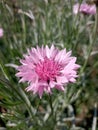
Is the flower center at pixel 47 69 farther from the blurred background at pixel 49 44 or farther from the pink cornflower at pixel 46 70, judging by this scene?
the blurred background at pixel 49 44

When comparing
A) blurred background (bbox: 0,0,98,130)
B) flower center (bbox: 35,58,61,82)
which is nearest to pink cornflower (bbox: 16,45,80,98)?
flower center (bbox: 35,58,61,82)

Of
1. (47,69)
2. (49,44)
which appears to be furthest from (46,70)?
(49,44)

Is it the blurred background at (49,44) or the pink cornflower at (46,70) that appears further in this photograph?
the blurred background at (49,44)

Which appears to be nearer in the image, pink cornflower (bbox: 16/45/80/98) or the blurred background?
pink cornflower (bbox: 16/45/80/98)

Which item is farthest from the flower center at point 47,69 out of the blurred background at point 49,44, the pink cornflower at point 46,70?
the blurred background at point 49,44

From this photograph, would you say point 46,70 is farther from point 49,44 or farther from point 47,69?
point 49,44

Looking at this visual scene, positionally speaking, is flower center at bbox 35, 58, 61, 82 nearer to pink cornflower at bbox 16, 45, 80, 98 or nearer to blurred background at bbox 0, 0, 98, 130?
pink cornflower at bbox 16, 45, 80, 98

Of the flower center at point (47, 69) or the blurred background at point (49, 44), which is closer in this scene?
the flower center at point (47, 69)
